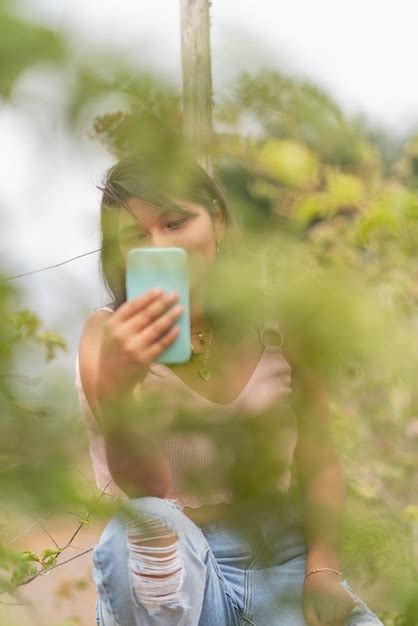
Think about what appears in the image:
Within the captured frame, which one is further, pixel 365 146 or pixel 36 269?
pixel 365 146

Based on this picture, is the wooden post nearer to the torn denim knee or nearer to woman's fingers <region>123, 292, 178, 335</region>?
woman's fingers <region>123, 292, 178, 335</region>

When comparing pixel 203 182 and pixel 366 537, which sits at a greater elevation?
pixel 203 182

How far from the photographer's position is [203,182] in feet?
1.95

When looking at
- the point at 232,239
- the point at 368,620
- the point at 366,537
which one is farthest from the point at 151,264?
the point at 368,620

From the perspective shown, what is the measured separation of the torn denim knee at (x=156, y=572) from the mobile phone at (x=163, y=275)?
34.5 inches

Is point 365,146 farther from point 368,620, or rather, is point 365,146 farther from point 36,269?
point 368,620

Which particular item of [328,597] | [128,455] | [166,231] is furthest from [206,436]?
[328,597]

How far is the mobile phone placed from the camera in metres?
0.50

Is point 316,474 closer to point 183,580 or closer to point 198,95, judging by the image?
point 198,95

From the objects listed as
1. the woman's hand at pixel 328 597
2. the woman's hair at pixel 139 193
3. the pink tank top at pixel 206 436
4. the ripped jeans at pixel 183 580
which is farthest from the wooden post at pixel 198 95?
the ripped jeans at pixel 183 580

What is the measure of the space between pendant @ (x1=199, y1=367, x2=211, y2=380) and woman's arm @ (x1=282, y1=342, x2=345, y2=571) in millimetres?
88

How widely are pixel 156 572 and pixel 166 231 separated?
99cm

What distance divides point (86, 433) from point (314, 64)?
0.24 meters

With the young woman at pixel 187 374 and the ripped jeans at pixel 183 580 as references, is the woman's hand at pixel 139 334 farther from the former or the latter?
the ripped jeans at pixel 183 580
